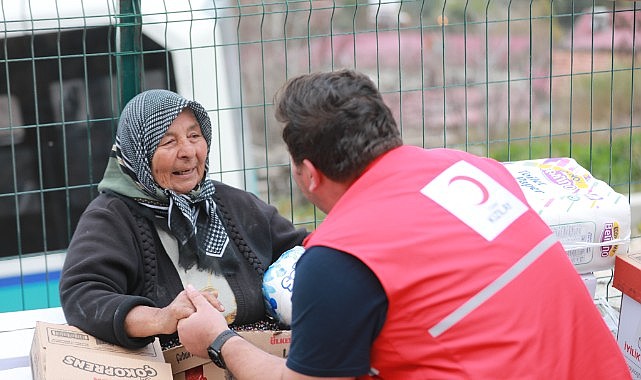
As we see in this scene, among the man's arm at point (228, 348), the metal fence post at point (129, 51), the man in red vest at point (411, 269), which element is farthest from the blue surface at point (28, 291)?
the man in red vest at point (411, 269)

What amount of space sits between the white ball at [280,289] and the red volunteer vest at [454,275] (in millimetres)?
802

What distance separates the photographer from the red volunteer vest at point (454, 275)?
2.17 m

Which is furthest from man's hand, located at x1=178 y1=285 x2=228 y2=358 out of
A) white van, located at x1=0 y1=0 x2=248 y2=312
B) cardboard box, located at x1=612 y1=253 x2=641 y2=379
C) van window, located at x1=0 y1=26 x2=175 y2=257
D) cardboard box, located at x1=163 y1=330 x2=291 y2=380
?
van window, located at x1=0 y1=26 x2=175 y2=257

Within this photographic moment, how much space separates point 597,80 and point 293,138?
25.6ft

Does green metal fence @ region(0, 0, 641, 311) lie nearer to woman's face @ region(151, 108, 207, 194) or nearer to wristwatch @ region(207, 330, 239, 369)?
woman's face @ region(151, 108, 207, 194)

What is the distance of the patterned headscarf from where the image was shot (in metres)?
3.01

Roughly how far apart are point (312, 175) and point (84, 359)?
0.81 m

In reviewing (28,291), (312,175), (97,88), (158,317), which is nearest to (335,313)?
(312,175)

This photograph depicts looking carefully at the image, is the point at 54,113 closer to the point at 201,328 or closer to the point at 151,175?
the point at 151,175

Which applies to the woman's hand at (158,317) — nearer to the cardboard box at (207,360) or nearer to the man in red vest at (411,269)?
the cardboard box at (207,360)

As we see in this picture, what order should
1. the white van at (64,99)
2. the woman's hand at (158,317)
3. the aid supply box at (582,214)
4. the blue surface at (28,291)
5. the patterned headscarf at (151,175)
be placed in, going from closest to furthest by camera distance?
the woman's hand at (158,317)
the patterned headscarf at (151,175)
the aid supply box at (582,214)
the blue surface at (28,291)
the white van at (64,99)

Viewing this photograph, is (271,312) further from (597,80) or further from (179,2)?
(597,80)

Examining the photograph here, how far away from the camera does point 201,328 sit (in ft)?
8.54

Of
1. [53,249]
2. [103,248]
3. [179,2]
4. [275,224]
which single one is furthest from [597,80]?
[103,248]
